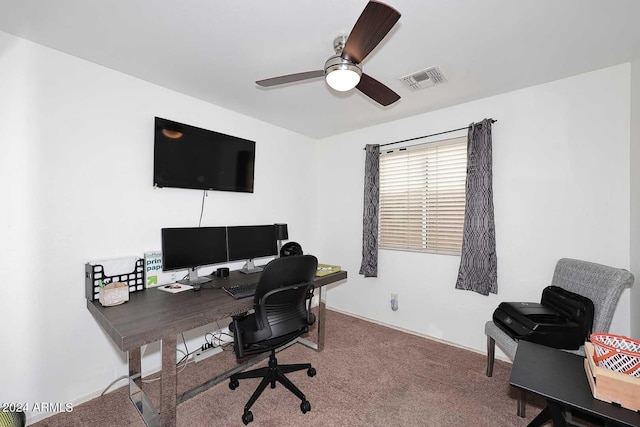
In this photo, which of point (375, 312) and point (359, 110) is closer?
point (359, 110)

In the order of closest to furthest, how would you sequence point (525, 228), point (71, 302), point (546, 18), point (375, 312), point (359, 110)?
point (546, 18)
point (71, 302)
point (525, 228)
point (359, 110)
point (375, 312)

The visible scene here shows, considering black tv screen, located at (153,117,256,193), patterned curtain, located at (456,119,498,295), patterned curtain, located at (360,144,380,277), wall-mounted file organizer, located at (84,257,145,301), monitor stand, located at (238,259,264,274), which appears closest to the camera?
wall-mounted file organizer, located at (84,257,145,301)

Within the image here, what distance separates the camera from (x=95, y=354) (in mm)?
1986

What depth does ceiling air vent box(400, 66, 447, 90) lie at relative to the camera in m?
2.11

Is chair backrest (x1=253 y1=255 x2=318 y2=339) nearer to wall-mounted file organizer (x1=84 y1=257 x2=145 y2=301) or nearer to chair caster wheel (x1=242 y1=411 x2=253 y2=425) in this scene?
chair caster wheel (x1=242 y1=411 x2=253 y2=425)

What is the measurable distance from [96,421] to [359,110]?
10.9 feet

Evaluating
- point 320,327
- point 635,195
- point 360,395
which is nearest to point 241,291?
point 320,327

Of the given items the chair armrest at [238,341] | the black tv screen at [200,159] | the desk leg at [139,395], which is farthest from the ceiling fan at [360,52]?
the desk leg at [139,395]

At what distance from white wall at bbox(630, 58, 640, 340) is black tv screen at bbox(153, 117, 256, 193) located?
3.22m

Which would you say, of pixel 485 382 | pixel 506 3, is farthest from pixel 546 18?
pixel 485 382

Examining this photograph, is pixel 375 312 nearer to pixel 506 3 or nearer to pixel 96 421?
pixel 96 421

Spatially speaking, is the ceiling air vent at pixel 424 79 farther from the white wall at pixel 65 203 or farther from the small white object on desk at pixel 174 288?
the small white object on desk at pixel 174 288

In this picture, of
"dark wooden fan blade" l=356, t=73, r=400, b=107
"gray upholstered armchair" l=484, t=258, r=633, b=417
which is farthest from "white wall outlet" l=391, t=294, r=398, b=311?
"dark wooden fan blade" l=356, t=73, r=400, b=107

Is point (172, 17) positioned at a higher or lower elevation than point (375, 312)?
higher
